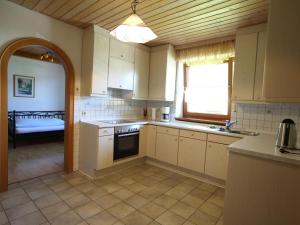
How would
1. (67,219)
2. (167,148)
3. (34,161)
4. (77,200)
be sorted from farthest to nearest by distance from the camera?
(34,161) → (167,148) → (77,200) → (67,219)

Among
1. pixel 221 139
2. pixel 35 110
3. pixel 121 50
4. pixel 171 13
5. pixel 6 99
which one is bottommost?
pixel 221 139

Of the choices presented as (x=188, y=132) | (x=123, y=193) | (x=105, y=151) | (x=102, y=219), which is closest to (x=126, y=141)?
(x=105, y=151)

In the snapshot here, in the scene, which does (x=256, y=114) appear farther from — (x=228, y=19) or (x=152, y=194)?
(x=152, y=194)

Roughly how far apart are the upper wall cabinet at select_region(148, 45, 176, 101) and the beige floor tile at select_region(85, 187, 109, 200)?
204cm

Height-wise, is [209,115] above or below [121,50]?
below

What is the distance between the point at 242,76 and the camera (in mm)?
2641

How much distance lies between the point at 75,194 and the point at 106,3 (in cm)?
242

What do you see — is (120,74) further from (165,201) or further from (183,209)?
(183,209)

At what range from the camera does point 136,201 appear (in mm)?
2230

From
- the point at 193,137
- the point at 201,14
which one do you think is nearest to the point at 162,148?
the point at 193,137

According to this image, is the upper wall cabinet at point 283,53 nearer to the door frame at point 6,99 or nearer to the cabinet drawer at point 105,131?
the cabinet drawer at point 105,131

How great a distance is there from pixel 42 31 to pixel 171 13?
1.84 meters

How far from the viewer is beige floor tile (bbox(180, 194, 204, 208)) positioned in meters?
2.22

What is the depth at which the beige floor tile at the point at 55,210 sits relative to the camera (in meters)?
1.89
